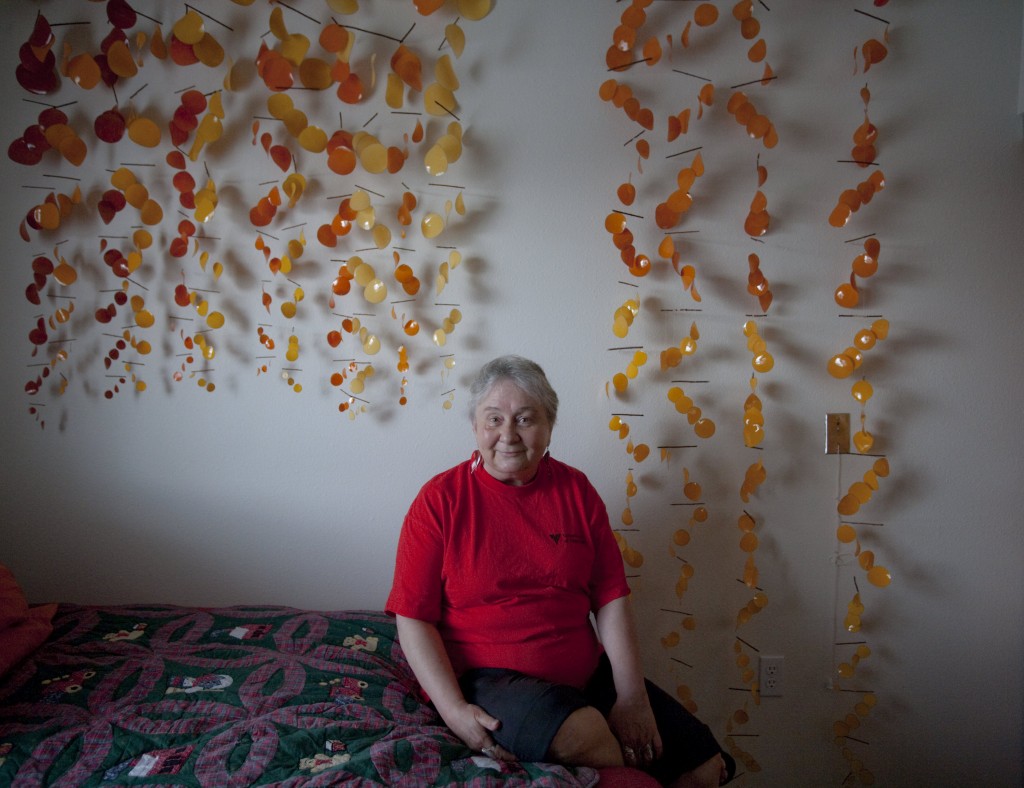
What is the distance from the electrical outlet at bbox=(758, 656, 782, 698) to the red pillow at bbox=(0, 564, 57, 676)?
186 centimetres

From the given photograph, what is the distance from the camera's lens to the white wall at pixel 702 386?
5.59 ft

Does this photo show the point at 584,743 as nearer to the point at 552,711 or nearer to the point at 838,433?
the point at 552,711

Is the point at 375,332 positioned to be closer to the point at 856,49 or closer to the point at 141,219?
the point at 141,219

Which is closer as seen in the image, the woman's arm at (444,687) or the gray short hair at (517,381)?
the woman's arm at (444,687)

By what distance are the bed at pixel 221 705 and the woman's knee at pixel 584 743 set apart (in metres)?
0.03

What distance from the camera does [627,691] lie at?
138cm

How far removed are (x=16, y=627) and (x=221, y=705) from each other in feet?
1.90

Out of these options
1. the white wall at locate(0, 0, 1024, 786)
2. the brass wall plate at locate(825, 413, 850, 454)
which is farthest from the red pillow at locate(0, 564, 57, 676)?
the brass wall plate at locate(825, 413, 850, 454)

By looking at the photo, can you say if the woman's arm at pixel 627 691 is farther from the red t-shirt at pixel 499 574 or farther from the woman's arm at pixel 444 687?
the woman's arm at pixel 444 687

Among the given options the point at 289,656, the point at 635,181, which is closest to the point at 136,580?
the point at 289,656

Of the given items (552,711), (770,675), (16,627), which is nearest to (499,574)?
(552,711)

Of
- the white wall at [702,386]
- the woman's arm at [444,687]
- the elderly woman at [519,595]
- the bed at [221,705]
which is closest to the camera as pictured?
the bed at [221,705]

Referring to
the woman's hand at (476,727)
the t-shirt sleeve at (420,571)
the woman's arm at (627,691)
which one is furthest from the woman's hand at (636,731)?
the t-shirt sleeve at (420,571)

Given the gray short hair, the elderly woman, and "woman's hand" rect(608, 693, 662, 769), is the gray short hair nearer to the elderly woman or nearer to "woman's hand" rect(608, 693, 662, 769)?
the elderly woman
